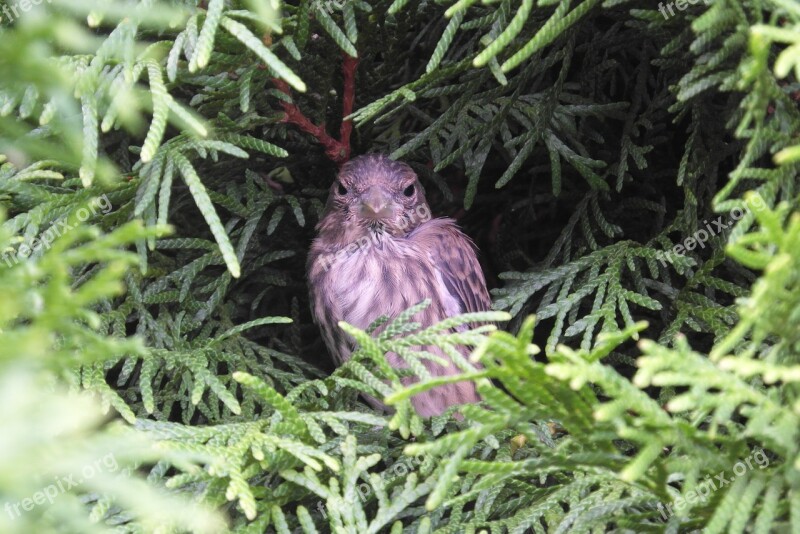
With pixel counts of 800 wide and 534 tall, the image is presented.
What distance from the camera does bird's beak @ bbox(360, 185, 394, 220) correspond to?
3684 millimetres

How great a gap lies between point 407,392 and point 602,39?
2.08 metres

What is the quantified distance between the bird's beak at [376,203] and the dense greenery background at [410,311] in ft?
0.80

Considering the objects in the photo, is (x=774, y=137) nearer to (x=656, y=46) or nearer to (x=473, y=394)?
(x=656, y=46)

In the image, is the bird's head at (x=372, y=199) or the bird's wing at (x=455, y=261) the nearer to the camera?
the bird's head at (x=372, y=199)

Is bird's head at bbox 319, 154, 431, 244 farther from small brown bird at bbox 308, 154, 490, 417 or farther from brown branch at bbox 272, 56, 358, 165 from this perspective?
brown branch at bbox 272, 56, 358, 165

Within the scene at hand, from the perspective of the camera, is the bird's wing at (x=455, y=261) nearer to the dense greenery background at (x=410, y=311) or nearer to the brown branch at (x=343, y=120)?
the dense greenery background at (x=410, y=311)

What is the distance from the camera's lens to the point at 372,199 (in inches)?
145

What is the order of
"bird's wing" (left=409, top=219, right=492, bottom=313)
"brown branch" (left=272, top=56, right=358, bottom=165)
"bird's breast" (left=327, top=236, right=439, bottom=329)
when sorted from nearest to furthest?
"brown branch" (left=272, top=56, right=358, bottom=165) → "bird's breast" (left=327, top=236, right=439, bottom=329) → "bird's wing" (left=409, top=219, right=492, bottom=313)

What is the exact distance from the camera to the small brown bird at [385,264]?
367 cm

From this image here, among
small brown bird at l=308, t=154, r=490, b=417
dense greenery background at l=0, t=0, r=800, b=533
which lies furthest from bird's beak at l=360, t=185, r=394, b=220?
dense greenery background at l=0, t=0, r=800, b=533

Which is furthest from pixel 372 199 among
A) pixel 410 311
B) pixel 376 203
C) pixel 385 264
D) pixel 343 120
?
pixel 410 311

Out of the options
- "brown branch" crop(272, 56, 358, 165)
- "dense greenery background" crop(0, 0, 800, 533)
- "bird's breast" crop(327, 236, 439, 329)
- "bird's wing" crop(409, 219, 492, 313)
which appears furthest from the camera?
"bird's wing" crop(409, 219, 492, 313)

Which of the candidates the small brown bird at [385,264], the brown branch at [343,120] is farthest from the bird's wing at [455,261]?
the brown branch at [343,120]

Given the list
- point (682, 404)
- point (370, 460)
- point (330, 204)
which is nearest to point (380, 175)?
point (330, 204)
